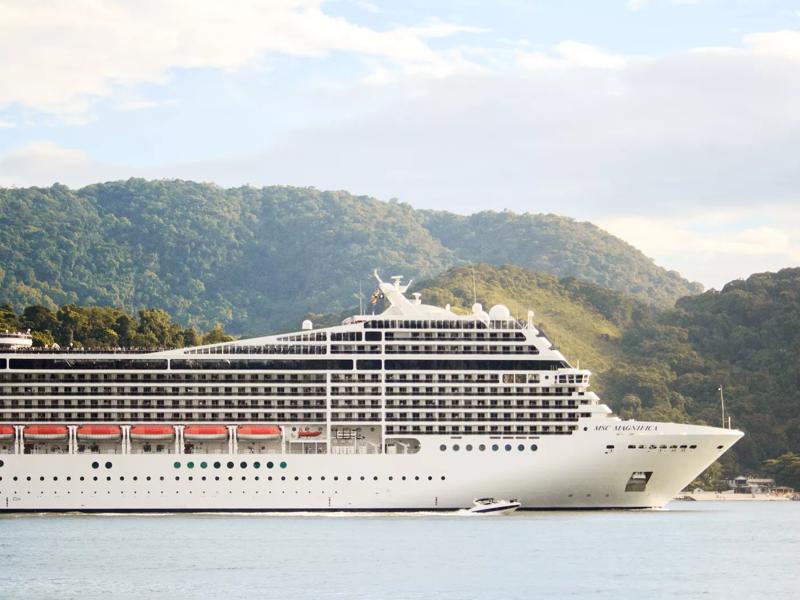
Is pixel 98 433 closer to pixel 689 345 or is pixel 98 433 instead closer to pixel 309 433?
pixel 309 433

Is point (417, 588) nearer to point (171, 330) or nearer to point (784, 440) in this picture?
point (171, 330)

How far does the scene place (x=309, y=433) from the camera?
64.8 metres

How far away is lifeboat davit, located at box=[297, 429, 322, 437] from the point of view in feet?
212

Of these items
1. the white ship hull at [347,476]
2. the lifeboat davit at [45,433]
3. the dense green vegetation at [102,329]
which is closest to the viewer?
the white ship hull at [347,476]

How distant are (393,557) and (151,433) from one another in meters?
18.2

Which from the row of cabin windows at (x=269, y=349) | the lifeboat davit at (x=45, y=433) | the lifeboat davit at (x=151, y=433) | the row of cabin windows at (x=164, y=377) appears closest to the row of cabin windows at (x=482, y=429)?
the row of cabin windows at (x=164, y=377)

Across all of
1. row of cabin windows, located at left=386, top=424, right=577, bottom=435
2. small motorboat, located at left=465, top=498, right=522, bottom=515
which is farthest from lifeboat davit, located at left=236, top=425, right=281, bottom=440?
small motorboat, located at left=465, top=498, right=522, bottom=515

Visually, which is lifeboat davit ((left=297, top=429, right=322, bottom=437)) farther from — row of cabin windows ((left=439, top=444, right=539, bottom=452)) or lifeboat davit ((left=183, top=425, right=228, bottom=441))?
row of cabin windows ((left=439, top=444, right=539, bottom=452))

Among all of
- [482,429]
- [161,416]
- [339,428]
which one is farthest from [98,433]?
[482,429]

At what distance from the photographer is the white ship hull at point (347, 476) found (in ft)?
207

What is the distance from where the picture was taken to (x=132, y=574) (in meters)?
45.8

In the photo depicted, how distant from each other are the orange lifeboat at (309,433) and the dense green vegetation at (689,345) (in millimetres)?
53510

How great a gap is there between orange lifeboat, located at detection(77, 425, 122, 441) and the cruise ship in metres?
0.04

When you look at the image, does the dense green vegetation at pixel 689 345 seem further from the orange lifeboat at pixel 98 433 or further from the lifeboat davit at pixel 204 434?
the orange lifeboat at pixel 98 433
